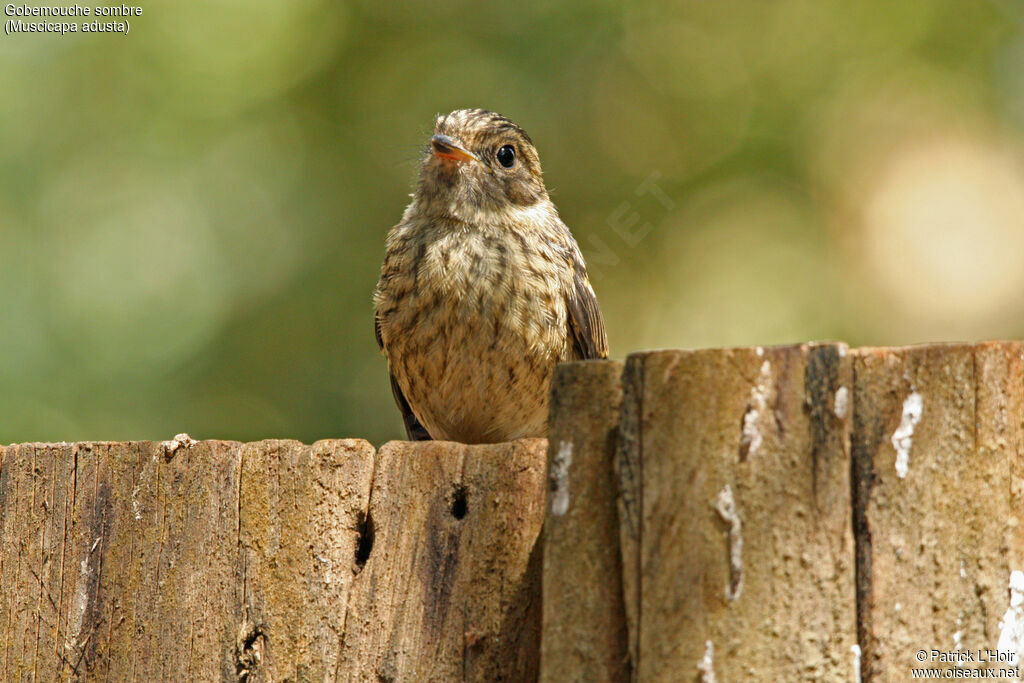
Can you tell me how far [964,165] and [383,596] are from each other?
6.54 meters

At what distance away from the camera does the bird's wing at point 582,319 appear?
4.27 metres

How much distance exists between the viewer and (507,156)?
464cm

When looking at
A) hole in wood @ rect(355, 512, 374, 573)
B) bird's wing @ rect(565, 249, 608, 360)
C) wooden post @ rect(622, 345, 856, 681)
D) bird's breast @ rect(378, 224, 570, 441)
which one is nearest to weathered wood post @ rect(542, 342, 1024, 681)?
wooden post @ rect(622, 345, 856, 681)

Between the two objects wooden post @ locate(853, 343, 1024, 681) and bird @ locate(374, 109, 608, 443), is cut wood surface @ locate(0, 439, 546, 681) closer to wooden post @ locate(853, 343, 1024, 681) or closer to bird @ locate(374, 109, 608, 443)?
wooden post @ locate(853, 343, 1024, 681)

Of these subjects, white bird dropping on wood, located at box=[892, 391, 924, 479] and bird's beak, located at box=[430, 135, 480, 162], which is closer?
white bird dropping on wood, located at box=[892, 391, 924, 479]

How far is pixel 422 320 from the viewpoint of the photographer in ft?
13.4

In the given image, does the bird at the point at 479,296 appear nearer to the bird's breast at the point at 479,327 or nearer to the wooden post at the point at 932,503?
the bird's breast at the point at 479,327

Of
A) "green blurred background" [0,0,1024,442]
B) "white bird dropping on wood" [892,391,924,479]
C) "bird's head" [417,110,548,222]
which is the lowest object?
"white bird dropping on wood" [892,391,924,479]

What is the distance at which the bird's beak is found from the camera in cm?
434

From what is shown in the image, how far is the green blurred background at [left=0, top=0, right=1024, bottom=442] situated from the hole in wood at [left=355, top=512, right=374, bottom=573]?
189 inches

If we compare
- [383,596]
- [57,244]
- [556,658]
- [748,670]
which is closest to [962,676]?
[748,670]

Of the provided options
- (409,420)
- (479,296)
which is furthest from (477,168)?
(409,420)

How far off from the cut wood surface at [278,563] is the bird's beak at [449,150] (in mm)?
2251

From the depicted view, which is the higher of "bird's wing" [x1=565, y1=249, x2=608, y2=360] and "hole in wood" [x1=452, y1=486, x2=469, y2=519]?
"bird's wing" [x1=565, y1=249, x2=608, y2=360]
